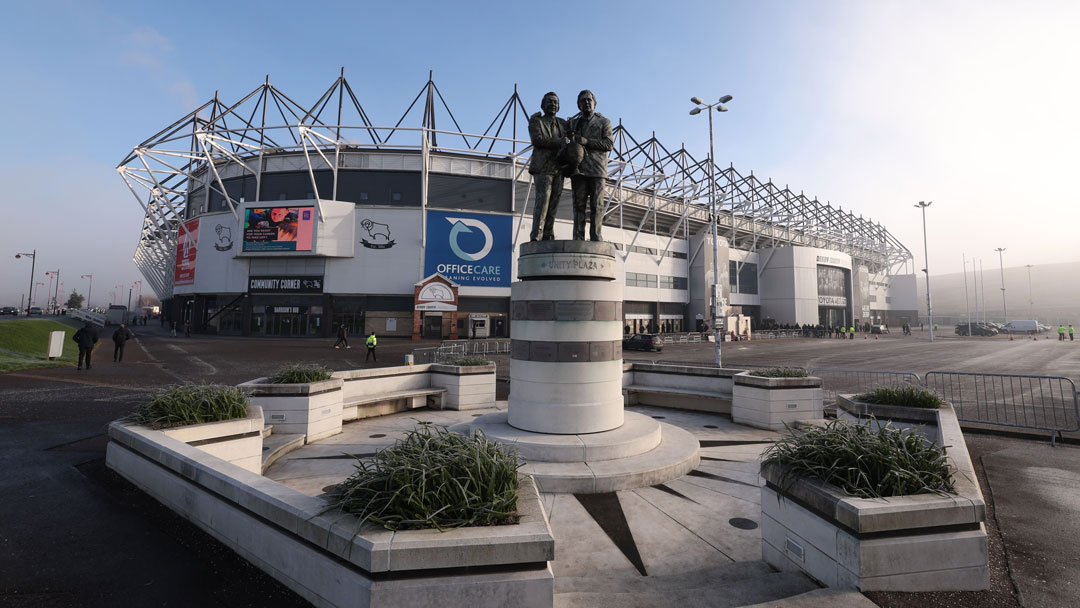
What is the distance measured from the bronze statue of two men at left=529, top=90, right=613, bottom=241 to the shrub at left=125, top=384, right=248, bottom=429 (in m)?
5.62

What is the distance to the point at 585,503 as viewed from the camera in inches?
237

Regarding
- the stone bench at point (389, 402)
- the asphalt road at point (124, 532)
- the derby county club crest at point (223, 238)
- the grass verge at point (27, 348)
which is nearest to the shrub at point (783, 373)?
the asphalt road at point (124, 532)

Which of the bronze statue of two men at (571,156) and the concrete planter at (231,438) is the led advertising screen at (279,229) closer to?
the bronze statue of two men at (571,156)

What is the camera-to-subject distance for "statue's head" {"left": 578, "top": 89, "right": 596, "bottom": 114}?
862 cm

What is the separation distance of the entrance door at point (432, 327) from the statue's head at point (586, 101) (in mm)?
37762

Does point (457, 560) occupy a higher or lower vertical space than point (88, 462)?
higher

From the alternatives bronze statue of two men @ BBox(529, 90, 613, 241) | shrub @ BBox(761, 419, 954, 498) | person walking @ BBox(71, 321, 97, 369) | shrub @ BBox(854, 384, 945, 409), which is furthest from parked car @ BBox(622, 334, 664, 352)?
shrub @ BBox(761, 419, 954, 498)

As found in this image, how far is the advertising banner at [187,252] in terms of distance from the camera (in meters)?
49.9

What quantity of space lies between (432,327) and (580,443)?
3913 cm

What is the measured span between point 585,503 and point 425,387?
7.42 m

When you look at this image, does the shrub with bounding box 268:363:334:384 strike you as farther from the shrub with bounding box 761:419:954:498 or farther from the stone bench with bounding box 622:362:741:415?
the shrub with bounding box 761:419:954:498

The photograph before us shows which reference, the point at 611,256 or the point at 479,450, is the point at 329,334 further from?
the point at 479,450

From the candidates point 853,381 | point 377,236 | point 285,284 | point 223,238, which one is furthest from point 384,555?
point 223,238

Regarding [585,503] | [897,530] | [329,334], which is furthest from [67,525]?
[329,334]
